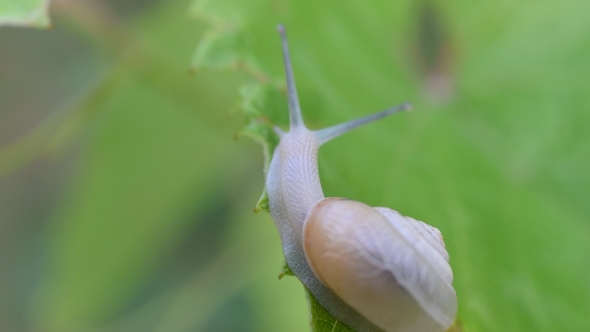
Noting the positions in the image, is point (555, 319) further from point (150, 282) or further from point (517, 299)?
point (150, 282)

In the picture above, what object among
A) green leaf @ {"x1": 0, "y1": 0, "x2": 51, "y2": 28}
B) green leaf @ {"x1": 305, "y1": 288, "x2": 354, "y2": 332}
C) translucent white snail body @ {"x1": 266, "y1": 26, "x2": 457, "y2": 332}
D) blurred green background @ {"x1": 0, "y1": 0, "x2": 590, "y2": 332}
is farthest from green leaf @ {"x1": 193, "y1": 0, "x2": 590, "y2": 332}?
green leaf @ {"x1": 0, "y1": 0, "x2": 51, "y2": 28}

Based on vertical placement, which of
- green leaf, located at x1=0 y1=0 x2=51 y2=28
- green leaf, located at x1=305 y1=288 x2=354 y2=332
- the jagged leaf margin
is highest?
green leaf, located at x1=0 y1=0 x2=51 y2=28

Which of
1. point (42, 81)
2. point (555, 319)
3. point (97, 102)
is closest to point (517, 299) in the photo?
point (555, 319)

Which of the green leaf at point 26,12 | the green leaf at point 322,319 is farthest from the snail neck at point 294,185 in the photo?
the green leaf at point 26,12

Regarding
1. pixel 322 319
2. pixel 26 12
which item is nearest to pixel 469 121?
pixel 322 319

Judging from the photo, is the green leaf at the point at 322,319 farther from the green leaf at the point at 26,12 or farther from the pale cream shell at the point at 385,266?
the green leaf at the point at 26,12

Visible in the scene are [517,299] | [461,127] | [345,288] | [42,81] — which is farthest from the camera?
[42,81]

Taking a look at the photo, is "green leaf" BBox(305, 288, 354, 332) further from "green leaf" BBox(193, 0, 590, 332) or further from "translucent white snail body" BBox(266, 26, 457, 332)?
"green leaf" BBox(193, 0, 590, 332)
